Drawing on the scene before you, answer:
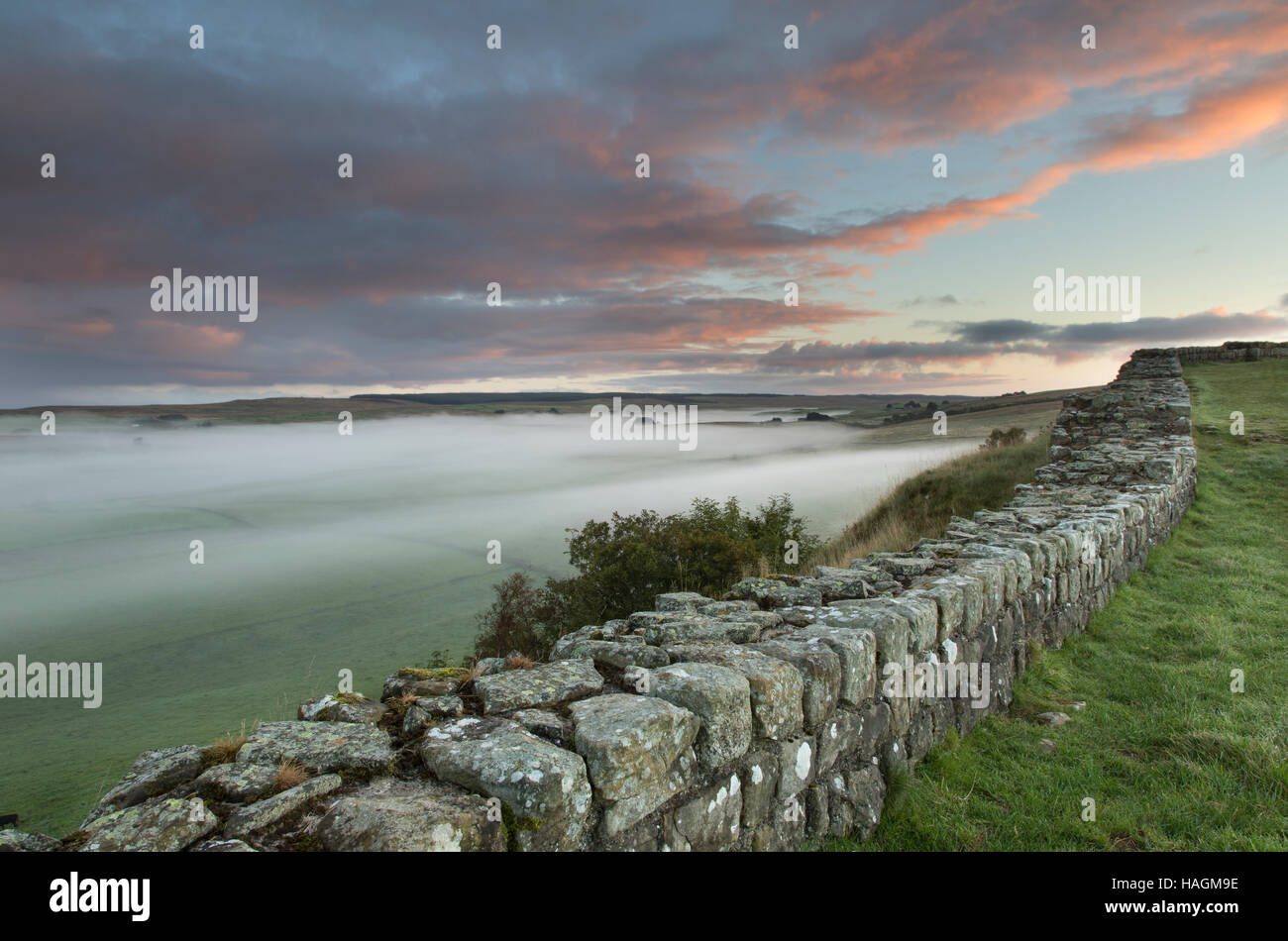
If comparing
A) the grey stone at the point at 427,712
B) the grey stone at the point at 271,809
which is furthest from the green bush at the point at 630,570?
the grey stone at the point at 271,809

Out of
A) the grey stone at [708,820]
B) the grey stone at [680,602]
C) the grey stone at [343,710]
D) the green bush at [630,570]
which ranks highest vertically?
the grey stone at [680,602]

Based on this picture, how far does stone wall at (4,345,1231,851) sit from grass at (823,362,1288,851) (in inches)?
11.8

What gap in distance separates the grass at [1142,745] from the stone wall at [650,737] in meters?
0.30

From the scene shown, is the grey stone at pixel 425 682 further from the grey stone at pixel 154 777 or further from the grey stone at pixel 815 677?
the grey stone at pixel 815 677

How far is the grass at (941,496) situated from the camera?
575 inches

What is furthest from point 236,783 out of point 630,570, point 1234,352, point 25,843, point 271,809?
point 1234,352

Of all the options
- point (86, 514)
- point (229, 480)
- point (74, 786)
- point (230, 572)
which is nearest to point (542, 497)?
point (230, 572)

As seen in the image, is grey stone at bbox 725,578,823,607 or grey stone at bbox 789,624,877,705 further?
grey stone at bbox 725,578,823,607

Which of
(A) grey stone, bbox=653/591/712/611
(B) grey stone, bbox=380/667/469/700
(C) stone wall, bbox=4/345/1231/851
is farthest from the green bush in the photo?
(B) grey stone, bbox=380/667/469/700

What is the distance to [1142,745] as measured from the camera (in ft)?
15.6

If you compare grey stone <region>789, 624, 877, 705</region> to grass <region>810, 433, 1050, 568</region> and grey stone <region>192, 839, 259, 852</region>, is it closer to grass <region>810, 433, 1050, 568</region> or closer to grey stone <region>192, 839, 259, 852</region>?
grey stone <region>192, 839, 259, 852</region>

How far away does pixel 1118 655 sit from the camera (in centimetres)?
650

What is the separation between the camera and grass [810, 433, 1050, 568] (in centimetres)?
1460

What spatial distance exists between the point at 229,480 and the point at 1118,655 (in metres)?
135
